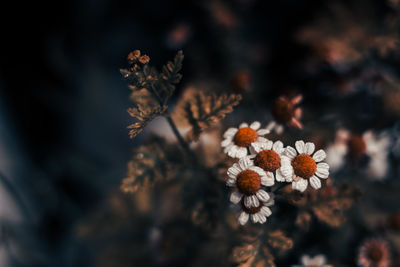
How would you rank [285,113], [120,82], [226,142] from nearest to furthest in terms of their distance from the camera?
[226,142], [285,113], [120,82]

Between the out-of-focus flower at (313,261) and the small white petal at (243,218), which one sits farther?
the out-of-focus flower at (313,261)

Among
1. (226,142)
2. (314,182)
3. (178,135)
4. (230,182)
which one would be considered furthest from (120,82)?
(314,182)

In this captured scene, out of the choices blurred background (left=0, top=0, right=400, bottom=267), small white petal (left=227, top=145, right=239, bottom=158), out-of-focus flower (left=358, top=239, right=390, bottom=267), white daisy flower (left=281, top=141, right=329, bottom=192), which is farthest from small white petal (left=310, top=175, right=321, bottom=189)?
out-of-focus flower (left=358, top=239, right=390, bottom=267)

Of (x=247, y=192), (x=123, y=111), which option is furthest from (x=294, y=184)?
(x=123, y=111)

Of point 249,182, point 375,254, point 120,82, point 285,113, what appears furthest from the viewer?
point 120,82

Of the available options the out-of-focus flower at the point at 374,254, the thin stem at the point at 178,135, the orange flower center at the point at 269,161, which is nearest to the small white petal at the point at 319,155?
the orange flower center at the point at 269,161

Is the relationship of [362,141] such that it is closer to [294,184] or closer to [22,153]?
[294,184]

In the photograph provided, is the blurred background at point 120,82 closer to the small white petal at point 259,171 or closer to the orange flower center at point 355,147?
the orange flower center at point 355,147

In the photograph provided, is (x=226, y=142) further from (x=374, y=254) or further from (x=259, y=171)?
(x=374, y=254)
